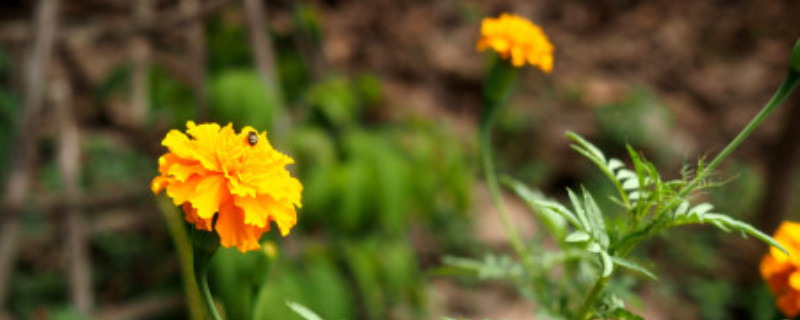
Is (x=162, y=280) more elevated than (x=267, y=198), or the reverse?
(x=162, y=280)

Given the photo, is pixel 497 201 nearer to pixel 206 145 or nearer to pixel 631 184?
pixel 631 184

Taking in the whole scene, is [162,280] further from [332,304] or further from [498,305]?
[498,305]

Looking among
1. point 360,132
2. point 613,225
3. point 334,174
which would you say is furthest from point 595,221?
point 360,132

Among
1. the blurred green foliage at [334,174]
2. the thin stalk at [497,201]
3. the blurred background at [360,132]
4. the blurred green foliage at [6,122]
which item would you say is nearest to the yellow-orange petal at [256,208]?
the blurred background at [360,132]

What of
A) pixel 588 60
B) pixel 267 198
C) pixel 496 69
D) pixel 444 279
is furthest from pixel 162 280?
pixel 588 60

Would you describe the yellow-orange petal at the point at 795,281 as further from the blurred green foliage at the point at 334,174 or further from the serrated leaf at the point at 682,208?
the blurred green foliage at the point at 334,174

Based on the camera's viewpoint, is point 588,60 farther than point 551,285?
Yes

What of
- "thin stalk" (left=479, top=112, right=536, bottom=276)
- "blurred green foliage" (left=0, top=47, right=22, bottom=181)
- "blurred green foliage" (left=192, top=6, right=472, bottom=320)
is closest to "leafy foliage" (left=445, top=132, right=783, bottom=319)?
"thin stalk" (left=479, top=112, right=536, bottom=276)

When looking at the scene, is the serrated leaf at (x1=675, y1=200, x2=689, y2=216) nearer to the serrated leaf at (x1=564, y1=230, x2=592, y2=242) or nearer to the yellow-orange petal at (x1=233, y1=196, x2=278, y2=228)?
the serrated leaf at (x1=564, y1=230, x2=592, y2=242)
